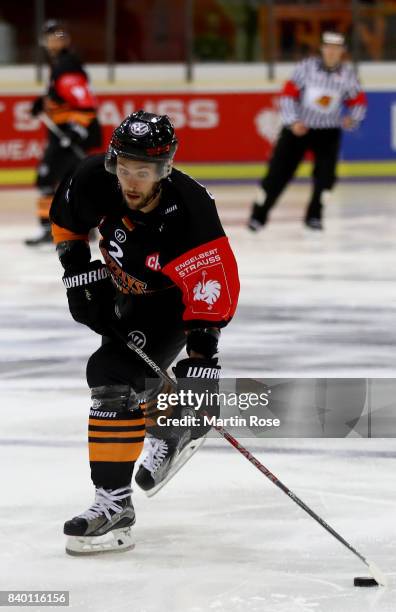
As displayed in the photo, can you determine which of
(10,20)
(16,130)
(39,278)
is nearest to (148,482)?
(39,278)

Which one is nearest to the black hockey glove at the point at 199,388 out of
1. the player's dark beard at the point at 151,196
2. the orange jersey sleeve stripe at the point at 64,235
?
the player's dark beard at the point at 151,196

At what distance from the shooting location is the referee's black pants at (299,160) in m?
11.7

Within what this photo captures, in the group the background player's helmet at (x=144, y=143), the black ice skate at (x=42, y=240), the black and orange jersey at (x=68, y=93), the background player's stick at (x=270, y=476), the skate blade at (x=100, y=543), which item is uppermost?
the background player's helmet at (x=144, y=143)

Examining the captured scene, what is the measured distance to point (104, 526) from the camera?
4.07 m

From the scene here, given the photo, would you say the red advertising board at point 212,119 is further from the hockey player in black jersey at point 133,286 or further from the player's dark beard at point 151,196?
the player's dark beard at point 151,196

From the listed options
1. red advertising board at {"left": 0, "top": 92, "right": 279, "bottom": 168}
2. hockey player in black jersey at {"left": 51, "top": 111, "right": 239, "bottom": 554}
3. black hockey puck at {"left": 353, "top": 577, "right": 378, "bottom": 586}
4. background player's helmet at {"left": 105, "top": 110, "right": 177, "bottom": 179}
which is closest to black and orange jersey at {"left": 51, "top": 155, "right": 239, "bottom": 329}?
hockey player in black jersey at {"left": 51, "top": 111, "right": 239, "bottom": 554}

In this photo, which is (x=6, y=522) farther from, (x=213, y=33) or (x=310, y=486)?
(x=213, y=33)

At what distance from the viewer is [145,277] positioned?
4113 mm

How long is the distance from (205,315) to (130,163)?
0.43 meters

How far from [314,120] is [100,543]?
799cm

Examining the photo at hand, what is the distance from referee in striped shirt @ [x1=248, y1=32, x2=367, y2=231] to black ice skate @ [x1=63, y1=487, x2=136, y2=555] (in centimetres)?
756

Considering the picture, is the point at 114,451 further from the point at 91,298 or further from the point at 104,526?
the point at 91,298

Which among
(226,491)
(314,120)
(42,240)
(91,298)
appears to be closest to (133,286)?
(91,298)
